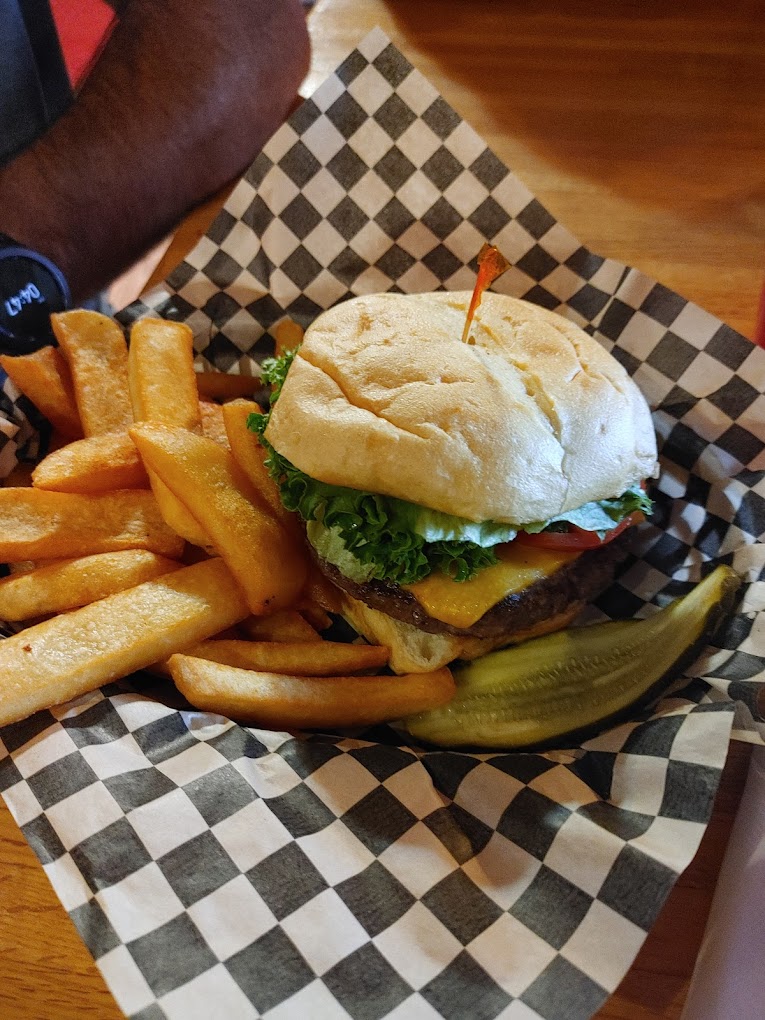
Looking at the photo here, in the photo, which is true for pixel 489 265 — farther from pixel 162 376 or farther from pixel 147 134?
pixel 147 134

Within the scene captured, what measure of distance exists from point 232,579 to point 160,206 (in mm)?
1685

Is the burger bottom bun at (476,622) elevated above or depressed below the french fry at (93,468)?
below

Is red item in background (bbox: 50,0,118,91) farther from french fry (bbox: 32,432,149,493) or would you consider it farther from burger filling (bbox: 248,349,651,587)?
burger filling (bbox: 248,349,651,587)

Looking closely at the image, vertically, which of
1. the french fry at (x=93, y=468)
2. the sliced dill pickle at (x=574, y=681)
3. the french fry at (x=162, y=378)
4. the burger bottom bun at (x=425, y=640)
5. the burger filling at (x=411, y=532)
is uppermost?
the french fry at (x=162, y=378)

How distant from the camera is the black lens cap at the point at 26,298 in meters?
2.17

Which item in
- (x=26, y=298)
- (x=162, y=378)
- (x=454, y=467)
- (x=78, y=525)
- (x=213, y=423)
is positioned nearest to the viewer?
(x=454, y=467)

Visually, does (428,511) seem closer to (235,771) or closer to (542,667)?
(542,667)

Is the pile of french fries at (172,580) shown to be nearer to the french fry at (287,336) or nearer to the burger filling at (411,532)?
the burger filling at (411,532)

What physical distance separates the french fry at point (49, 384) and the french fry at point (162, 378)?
0.65ft

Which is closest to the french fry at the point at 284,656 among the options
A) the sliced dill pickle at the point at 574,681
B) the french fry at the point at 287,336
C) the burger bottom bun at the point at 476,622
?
the burger bottom bun at the point at 476,622

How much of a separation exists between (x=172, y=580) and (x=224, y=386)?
0.83m

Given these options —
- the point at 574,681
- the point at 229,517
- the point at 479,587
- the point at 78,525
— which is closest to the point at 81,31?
the point at 78,525

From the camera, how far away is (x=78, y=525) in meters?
1.76

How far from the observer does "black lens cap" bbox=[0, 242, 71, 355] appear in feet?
7.13
